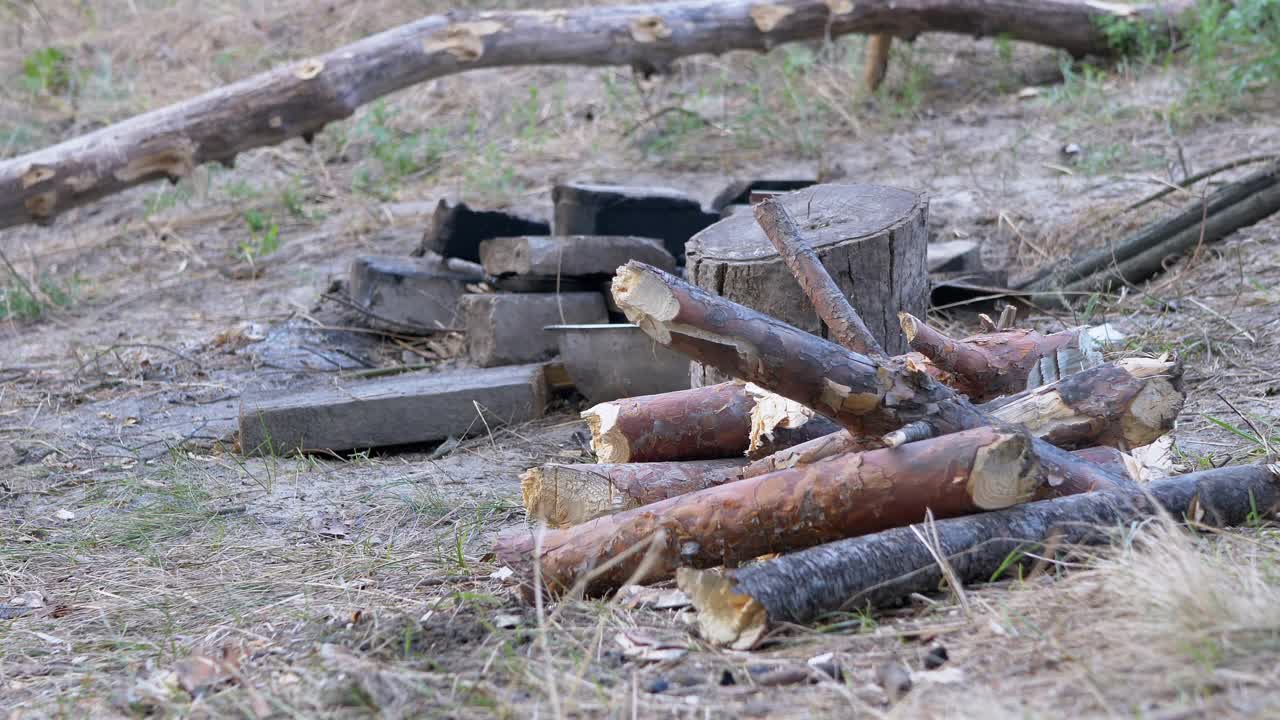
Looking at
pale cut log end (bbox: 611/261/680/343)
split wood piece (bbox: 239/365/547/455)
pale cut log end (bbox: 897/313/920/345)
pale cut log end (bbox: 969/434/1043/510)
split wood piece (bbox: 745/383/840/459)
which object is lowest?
split wood piece (bbox: 239/365/547/455)

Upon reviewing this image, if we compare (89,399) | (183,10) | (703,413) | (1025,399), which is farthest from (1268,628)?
(183,10)

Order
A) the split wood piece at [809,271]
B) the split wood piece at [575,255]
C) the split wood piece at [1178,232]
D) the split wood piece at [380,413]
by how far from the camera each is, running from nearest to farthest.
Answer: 1. the split wood piece at [809,271]
2. the split wood piece at [380,413]
3. the split wood piece at [575,255]
4. the split wood piece at [1178,232]

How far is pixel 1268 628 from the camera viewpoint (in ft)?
6.02

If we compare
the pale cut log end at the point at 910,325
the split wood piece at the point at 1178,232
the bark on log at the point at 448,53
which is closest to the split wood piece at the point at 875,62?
the bark on log at the point at 448,53

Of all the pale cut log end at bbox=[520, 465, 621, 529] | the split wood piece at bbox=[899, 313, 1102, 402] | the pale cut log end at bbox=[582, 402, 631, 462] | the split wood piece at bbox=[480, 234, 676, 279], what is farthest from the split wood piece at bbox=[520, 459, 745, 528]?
the split wood piece at bbox=[480, 234, 676, 279]

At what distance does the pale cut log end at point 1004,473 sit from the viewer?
91.9 inches

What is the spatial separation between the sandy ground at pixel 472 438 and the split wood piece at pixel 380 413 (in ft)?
0.46

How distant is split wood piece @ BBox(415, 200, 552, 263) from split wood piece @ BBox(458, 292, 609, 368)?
0.63 m

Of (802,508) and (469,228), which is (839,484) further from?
(469,228)

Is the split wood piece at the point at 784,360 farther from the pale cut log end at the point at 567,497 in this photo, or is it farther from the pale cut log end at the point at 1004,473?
the pale cut log end at the point at 567,497

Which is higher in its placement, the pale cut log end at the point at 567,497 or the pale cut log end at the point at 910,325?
the pale cut log end at the point at 910,325

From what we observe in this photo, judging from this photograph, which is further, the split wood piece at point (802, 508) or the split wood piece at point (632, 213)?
the split wood piece at point (632, 213)

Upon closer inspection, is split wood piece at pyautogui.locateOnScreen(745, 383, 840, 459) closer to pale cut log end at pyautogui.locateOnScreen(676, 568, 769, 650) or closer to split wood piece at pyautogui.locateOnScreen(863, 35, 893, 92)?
pale cut log end at pyautogui.locateOnScreen(676, 568, 769, 650)

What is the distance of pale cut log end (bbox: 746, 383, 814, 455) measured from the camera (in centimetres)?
285
